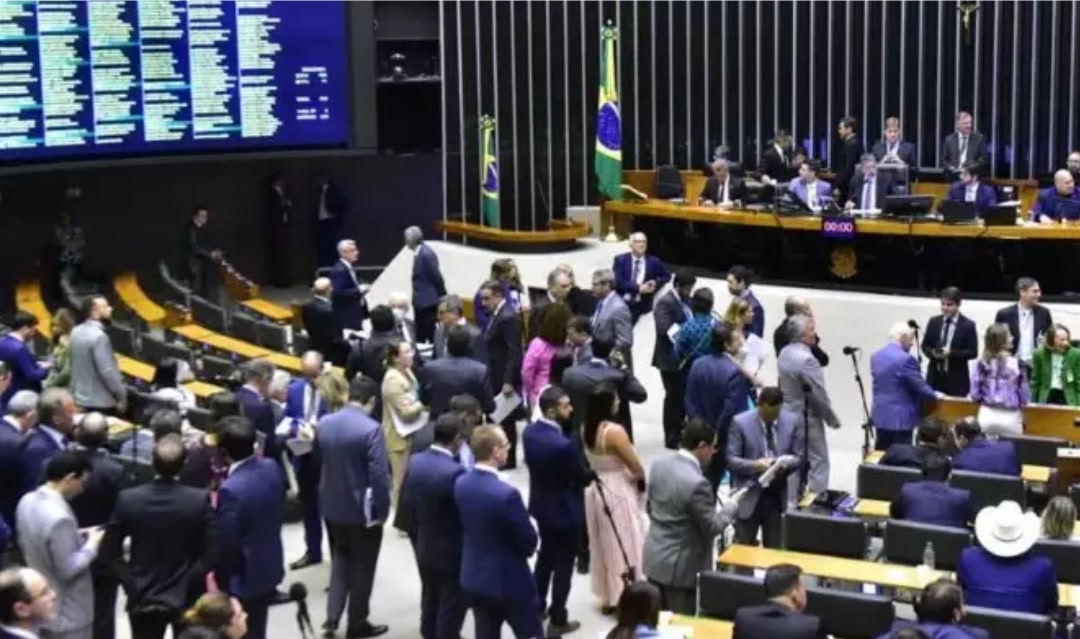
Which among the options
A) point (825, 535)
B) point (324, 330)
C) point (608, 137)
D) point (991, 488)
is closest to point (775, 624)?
point (825, 535)

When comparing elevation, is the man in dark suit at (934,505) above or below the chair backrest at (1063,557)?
above

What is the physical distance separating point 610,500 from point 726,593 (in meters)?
1.46

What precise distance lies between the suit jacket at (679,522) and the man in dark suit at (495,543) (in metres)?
0.67

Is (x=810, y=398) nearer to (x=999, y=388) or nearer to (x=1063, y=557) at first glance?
(x=999, y=388)

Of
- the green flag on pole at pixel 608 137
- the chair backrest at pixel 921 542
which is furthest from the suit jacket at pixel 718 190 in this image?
the chair backrest at pixel 921 542

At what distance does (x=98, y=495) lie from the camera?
7805 millimetres

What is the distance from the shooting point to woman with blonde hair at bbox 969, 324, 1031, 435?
432 inches

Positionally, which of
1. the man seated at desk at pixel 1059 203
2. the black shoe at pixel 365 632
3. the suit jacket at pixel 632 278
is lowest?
the black shoe at pixel 365 632

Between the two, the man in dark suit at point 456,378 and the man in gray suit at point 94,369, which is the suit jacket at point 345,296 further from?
the man in dark suit at point 456,378

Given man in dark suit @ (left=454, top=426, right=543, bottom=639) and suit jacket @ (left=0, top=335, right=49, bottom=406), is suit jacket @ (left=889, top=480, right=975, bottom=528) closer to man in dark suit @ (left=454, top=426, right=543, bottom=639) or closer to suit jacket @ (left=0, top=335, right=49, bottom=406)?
man in dark suit @ (left=454, top=426, right=543, bottom=639)

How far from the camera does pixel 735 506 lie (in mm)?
8234

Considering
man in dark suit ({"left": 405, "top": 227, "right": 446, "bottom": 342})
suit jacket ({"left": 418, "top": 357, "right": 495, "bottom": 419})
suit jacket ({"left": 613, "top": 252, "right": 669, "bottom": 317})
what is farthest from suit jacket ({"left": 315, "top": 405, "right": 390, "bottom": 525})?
man in dark suit ({"left": 405, "top": 227, "right": 446, "bottom": 342})

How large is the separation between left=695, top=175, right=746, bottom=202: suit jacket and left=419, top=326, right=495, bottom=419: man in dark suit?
6.48 metres

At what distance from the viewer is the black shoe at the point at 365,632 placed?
902 cm
